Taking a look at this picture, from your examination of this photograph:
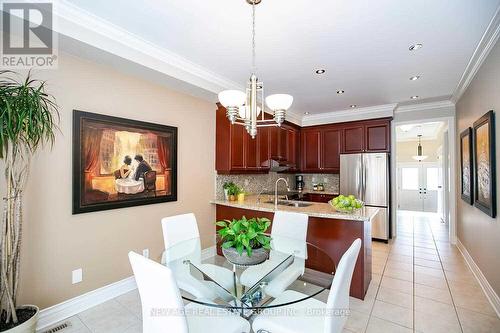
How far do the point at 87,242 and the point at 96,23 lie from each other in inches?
80.7

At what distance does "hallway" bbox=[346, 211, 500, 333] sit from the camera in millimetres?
2115

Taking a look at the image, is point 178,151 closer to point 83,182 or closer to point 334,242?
point 83,182

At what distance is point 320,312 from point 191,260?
1.09 meters

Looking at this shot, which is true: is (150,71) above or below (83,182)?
above

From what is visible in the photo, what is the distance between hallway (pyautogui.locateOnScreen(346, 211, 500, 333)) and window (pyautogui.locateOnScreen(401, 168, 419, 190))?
528cm

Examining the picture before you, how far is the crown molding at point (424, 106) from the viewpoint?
440cm

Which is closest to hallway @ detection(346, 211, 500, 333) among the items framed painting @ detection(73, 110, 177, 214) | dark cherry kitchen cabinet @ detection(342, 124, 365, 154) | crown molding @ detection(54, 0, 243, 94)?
dark cherry kitchen cabinet @ detection(342, 124, 365, 154)

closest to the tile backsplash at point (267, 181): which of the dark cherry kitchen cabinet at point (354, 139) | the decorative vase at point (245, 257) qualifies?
the dark cherry kitchen cabinet at point (354, 139)

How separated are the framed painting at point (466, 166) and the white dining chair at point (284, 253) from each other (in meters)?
2.40

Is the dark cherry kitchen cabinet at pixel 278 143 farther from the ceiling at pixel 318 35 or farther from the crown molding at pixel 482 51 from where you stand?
the crown molding at pixel 482 51

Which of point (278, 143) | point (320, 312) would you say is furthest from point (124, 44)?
point (278, 143)

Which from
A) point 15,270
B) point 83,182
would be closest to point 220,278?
point 15,270

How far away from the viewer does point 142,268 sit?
127 centimetres

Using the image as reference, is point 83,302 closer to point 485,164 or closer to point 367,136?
point 485,164
